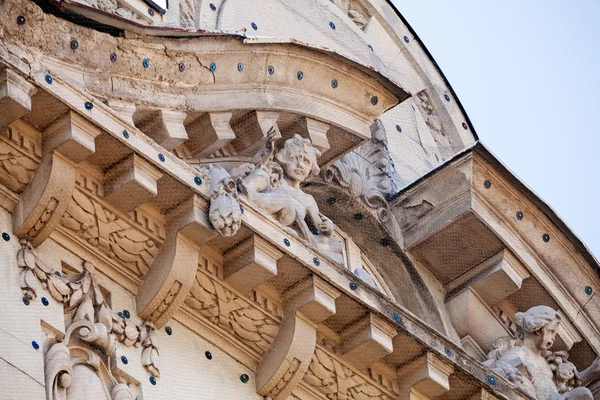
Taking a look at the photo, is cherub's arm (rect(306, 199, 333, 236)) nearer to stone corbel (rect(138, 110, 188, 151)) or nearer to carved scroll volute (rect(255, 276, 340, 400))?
carved scroll volute (rect(255, 276, 340, 400))

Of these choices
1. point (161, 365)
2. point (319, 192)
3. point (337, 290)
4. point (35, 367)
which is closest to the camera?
point (35, 367)

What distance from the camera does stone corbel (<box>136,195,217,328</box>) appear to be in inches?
423

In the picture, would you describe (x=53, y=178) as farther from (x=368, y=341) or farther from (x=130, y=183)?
(x=368, y=341)

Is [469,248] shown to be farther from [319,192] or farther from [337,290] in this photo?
[337,290]

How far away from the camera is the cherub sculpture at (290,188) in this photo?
37.8 feet

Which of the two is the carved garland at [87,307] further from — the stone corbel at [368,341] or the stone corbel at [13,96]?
the stone corbel at [368,341]

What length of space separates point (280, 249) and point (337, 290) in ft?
1.55

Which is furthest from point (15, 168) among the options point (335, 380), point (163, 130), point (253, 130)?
point (335, 380)

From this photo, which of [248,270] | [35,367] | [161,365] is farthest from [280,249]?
[35,367]

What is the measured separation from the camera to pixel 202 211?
1088 centimetres

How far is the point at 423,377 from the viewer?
38.9ft

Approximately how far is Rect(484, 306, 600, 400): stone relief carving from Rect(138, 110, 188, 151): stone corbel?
279 cm

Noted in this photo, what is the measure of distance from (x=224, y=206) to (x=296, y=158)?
119cm

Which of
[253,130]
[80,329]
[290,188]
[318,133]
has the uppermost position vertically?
[318,133]
